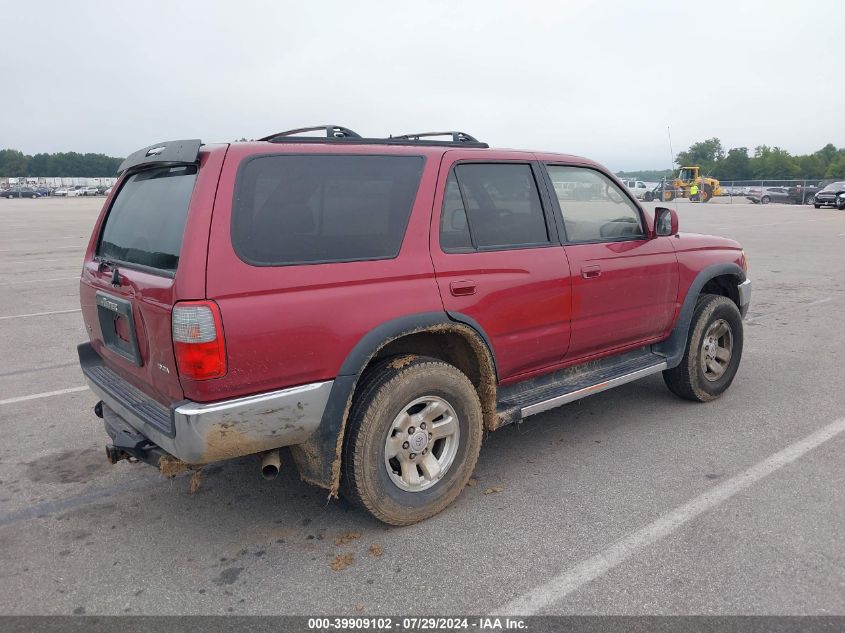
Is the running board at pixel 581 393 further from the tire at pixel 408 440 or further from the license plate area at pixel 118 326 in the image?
the license plate area at pixel 118 326

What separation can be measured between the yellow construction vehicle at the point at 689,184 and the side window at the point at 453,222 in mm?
43375

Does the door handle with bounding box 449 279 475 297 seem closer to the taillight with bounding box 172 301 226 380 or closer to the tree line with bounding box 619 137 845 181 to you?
the taillight with bounding box 172 301 226 380

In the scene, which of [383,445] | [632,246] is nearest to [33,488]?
[383,445]

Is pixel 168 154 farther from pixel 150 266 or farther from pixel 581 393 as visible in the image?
pixel 581 393

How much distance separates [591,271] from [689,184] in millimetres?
44108

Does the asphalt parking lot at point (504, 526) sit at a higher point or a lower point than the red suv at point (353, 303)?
lower

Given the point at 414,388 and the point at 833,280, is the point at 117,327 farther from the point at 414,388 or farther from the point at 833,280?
the point at 833,280

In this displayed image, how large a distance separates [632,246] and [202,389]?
9.63ft

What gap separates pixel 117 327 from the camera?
3.29m

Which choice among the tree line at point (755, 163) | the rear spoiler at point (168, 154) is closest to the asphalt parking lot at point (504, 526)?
the rear spoiler at point (168, 154)

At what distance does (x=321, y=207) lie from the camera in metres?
3.03

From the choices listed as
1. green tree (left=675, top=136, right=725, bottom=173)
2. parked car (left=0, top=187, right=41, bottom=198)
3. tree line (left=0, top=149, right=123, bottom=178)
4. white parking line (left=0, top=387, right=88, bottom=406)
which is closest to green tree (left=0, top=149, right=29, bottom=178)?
tree line (left=0, top=149, right=123, bottom=178)

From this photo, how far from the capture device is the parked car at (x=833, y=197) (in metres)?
31.2

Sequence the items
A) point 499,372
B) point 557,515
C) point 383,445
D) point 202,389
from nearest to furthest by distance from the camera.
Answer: point 202,389 → point 383,445 → point 557,515 → point 499,372
